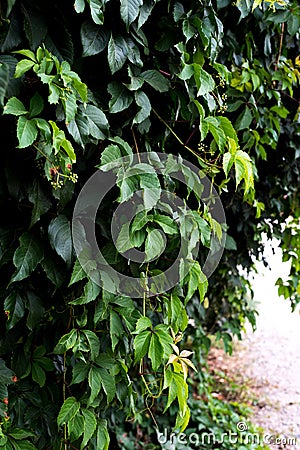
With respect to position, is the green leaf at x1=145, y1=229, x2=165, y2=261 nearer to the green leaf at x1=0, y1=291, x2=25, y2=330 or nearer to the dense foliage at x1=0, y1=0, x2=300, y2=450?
the dense foliage at x1=0, y1=0, x2=300, y2=450

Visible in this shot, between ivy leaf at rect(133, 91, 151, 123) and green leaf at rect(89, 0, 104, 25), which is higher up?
green leaf at rect(89, 0, 104, 25)

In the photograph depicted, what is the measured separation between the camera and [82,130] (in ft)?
3.26

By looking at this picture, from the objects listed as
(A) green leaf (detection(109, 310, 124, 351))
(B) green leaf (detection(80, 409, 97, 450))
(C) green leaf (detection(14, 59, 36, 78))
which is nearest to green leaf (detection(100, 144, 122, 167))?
(C) green leaf (detection(14, 59, 36, 78))

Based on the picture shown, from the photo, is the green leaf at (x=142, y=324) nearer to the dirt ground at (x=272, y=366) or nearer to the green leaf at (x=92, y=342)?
the green leaf at (x=92, y=342)

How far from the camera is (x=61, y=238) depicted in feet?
3.46

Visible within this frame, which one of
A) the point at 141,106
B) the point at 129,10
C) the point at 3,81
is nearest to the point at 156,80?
the point at 141,106

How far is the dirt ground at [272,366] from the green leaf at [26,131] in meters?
1.89

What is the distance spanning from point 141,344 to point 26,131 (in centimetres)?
52

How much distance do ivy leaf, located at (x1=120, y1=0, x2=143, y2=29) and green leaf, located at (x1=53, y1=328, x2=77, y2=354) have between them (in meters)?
0.69

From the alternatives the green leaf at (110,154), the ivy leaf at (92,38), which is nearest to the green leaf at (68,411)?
the green leaf at (110,154)

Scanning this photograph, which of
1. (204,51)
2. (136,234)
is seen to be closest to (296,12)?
(204,51)

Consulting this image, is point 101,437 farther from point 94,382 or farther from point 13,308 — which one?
point 13,308

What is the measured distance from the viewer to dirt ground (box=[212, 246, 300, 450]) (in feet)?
10.4

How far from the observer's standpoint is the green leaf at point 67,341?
42.7 inches
